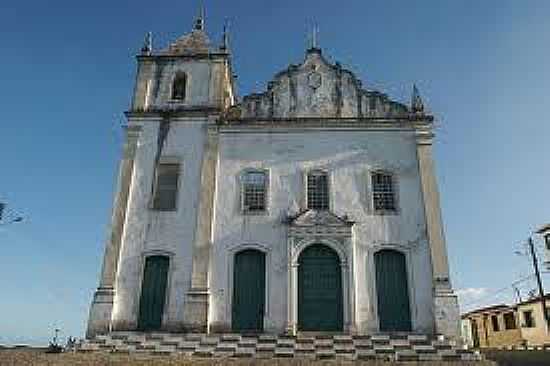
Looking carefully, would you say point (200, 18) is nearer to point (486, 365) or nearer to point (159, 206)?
point (159, 206)

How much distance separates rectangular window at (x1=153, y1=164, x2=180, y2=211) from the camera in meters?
18.2

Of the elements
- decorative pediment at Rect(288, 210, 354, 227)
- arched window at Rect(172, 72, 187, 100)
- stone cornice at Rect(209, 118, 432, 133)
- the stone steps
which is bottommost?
the stone steps

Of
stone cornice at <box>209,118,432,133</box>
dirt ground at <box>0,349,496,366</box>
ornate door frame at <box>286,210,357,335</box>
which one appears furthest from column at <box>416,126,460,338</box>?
ornate door frame at <box>286,210,357,335</box>

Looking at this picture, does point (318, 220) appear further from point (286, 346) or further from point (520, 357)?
point (520, 357)

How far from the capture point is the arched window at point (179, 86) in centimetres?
2034

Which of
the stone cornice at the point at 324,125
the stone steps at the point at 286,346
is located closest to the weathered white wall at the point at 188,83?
the stone cornice at the point at 324,125

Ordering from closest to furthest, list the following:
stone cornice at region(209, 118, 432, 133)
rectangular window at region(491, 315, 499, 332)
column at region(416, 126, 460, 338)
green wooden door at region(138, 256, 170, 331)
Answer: column at region(416, 126, 460, 338) → green wooden door at region(138, 256, 170, 331) → stone cornice at region(209, 118, 432, 133) → rectangular window at region(491, 315, 499, 332)

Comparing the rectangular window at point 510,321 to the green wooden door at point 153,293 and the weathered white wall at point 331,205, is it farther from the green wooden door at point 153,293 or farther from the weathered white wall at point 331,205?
the green wooden door at point 153,293

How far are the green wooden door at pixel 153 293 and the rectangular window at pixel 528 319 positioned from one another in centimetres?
2683

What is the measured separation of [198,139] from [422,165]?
27.1 feet

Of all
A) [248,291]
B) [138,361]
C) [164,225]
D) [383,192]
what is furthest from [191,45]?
[138,361]

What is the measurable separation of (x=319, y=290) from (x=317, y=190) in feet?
11.8

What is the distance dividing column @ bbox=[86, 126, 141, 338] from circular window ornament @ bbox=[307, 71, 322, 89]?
6869mm

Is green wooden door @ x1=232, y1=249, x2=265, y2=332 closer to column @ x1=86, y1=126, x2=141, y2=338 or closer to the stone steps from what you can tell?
the stone steps
